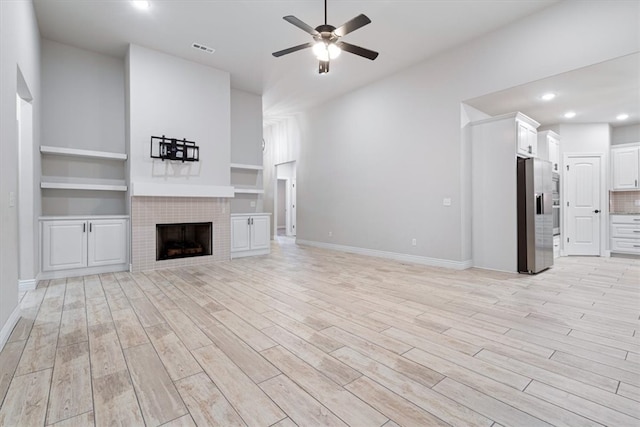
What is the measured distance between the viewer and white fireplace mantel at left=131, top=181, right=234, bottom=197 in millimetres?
4508

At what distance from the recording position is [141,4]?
372cm

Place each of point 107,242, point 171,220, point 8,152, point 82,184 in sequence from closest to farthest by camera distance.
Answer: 1. point 8,152
2. point 107,242
3. point 82,184
4. point 171,220

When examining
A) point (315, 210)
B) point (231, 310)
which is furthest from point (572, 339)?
point (315, 210)

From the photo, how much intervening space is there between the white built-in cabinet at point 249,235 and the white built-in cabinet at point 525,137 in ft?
15.3

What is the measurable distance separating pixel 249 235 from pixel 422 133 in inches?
151

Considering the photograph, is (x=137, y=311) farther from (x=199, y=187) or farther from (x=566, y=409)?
(x=566, y=409)

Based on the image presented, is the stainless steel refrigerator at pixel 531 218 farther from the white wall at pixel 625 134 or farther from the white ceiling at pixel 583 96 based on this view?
the white wall at pixel 625 134

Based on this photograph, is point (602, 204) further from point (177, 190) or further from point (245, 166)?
point (177, 190)

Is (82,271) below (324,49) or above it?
below

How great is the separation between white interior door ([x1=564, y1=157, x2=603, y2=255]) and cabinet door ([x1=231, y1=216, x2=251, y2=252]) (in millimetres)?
6729

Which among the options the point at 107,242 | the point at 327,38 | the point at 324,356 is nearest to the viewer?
the point at 324,356

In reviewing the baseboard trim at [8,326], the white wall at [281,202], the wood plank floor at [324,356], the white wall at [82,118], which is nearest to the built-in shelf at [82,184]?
the white wall at [82,118]

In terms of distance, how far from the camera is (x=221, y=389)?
1609mm

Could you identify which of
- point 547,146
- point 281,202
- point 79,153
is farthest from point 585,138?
point 281,202
